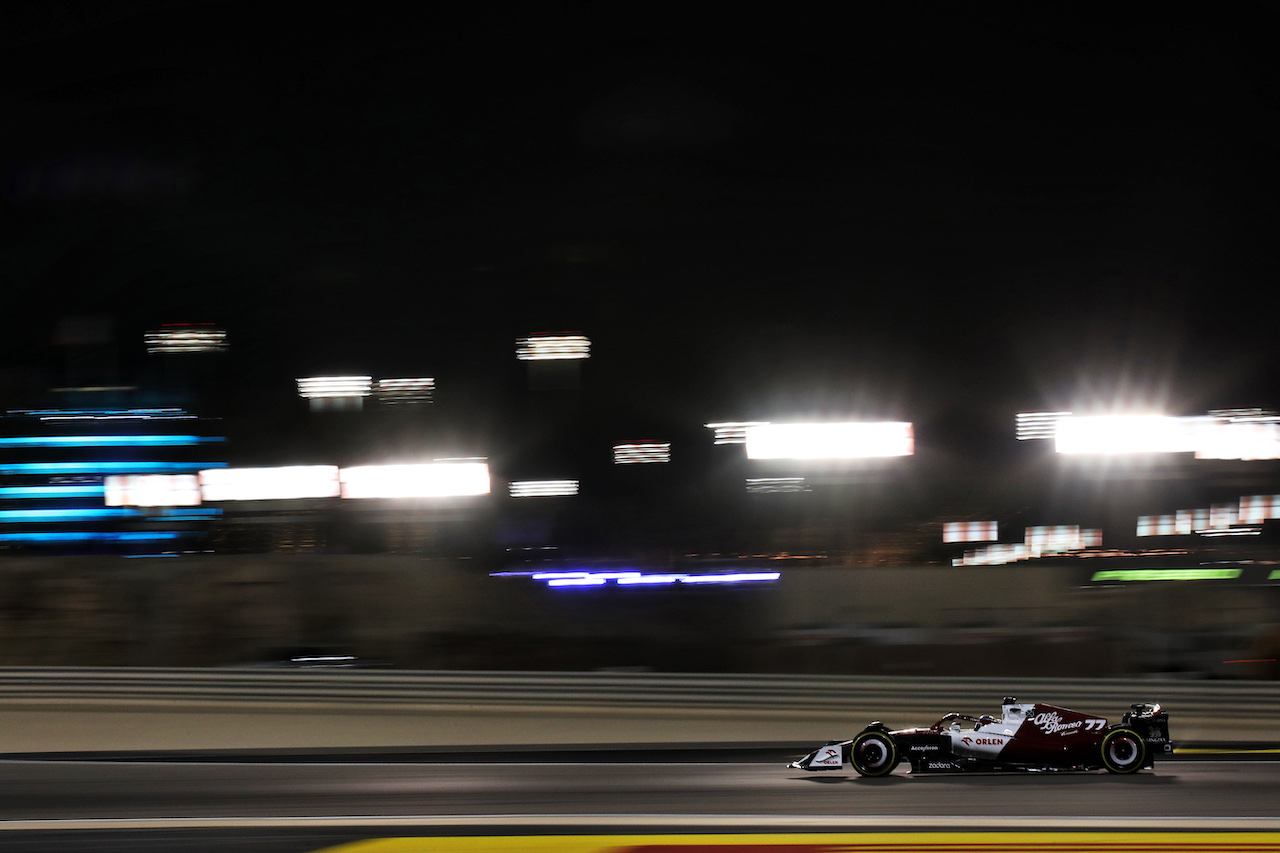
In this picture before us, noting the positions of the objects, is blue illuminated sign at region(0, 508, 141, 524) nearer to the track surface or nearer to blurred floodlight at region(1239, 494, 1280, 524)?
blurred floodlight at region(1239, 494, 1280, 524)

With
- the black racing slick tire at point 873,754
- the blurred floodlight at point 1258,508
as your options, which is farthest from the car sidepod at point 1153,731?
the blurred floodlight at point 1258,508

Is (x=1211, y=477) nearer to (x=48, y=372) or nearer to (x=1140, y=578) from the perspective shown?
(x=1140, y=578)

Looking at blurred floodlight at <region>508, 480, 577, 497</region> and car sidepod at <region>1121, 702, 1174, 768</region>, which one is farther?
blurred floodlight at <region>508, 480, 577, 497</region>

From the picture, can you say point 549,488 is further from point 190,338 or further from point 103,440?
point 103,440

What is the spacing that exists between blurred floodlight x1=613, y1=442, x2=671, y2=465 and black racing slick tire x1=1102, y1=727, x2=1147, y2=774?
190 ft

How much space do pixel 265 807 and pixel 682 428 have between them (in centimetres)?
5963

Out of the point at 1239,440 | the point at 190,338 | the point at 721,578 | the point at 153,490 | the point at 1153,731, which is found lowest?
the point at 1153,731

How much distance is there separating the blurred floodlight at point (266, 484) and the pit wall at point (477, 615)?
1083 inches

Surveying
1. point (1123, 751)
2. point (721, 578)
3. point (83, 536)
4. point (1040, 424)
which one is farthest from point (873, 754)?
point (83, 536)

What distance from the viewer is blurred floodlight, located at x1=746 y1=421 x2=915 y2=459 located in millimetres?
39938

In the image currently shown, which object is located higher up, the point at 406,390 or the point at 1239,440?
the point at 406,390

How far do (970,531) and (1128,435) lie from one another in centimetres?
2196

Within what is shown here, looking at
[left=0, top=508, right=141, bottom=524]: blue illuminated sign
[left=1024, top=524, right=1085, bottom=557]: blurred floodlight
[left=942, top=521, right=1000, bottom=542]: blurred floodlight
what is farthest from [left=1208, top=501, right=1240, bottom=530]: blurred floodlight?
[left=0, top=508, right=141, bottom=524]: blue illuminated sign

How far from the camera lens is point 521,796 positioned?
10.3 meters
